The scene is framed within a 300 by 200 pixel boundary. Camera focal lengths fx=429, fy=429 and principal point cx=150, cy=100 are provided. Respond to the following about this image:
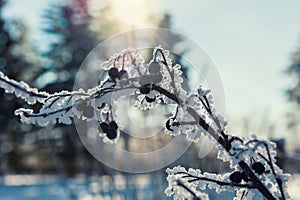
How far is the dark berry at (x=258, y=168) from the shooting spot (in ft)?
1.88

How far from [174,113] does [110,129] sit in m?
0.10

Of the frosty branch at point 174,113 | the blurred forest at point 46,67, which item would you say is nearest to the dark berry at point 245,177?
the frosty branch at point 174,113

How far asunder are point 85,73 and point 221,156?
7.15 meters

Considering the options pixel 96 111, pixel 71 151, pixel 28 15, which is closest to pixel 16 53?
pixel 28 15

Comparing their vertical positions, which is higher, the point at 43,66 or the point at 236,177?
the point at 43,66

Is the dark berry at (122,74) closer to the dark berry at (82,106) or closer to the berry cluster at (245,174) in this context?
the dark berry at (82,106)

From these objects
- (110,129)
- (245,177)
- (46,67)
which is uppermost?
(46,67)

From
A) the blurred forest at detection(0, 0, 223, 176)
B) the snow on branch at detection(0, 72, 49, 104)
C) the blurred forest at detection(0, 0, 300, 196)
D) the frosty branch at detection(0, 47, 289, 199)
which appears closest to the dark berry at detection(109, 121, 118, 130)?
the frosty branch at detection(0, 47, 289, 199)

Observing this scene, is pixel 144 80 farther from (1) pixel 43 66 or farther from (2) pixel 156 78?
(1) pixel 43 66

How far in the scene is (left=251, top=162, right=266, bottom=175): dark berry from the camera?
0.57 meters

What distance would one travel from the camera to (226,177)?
24.0 inches

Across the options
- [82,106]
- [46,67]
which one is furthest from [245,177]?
[46,67]

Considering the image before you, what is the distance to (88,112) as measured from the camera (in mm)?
601

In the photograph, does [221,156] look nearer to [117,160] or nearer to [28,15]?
[117,160]
